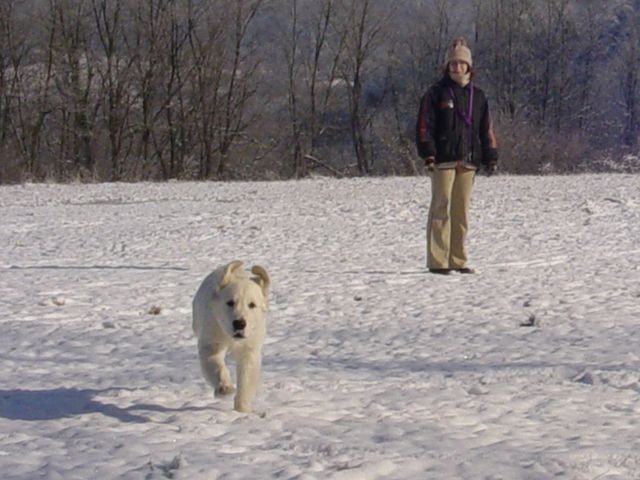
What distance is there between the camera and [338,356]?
20.2ft

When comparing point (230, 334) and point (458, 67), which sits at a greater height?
point (458, 67)

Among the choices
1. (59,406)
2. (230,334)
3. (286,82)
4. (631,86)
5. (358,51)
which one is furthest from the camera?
(631,86)

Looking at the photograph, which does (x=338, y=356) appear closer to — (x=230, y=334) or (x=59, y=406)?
(x=230, y=334)

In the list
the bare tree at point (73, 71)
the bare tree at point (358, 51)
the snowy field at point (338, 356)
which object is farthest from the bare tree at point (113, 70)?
the snowy field at point (338, 356)

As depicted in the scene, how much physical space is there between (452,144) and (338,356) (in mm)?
3480

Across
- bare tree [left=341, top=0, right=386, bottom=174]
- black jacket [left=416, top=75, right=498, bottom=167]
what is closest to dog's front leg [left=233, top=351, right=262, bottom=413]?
black jacket [left=416, top=75, right=498, bottom=167]

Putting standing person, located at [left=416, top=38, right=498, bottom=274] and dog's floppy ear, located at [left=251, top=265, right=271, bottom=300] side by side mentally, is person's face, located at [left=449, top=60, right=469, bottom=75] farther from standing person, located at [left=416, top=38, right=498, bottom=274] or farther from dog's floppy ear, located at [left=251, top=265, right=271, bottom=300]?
dog's floppy ear, located at [left=251, top=265, right=271, bottom=300]

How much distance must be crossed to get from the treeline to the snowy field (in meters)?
21.6

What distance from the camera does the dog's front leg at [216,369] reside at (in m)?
4.57

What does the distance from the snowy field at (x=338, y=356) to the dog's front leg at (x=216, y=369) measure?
0.15 m

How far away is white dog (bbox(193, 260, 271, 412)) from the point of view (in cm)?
454

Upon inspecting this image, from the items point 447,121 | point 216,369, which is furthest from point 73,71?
point 216,369

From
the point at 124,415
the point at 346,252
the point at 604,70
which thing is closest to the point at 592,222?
the point at 346,252

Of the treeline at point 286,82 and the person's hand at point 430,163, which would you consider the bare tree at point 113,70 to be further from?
the person's hand at point 430,163
